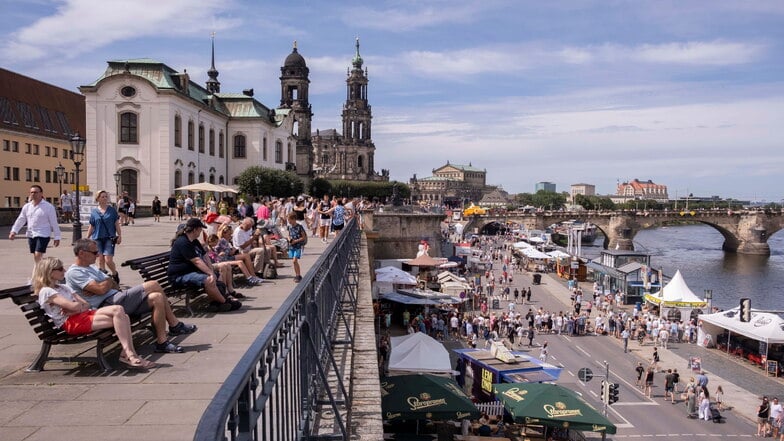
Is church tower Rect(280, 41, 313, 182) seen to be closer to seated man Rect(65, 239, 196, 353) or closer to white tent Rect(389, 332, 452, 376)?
white tent Rect(389, 332, 452, 376)

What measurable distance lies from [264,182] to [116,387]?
38.9 meters

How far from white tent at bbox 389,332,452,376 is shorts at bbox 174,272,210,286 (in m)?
8.74

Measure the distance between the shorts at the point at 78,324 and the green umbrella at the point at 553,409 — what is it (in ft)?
32.1

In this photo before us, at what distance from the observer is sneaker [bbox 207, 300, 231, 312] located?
8078 millimetres

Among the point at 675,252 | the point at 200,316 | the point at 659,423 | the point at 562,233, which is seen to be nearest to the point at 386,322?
the point at 659,423

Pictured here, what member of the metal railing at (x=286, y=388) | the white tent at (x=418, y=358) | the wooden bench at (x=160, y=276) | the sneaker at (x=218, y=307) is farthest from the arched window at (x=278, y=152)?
the metal railing at (x=286, y=388)

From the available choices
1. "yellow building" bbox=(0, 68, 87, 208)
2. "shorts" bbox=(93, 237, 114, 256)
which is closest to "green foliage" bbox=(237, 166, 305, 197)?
"yellow building" bbox=(0, 68, 87, 208)

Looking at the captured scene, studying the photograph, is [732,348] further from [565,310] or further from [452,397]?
[452,397]

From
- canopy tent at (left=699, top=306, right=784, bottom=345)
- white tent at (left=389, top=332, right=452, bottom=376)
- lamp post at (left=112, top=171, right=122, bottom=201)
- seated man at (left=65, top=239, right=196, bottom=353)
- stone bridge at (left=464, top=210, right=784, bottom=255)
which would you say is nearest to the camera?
seated man at (left=65, top=239, right=196, bottom=353)

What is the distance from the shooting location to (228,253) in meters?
10.0

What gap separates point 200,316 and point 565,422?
321 inches

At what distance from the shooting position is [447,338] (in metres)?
26.5

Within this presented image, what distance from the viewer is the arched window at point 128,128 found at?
1359 inches

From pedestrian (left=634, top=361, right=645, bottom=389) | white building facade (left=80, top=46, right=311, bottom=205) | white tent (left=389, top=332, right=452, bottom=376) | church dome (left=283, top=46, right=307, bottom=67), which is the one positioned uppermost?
church dome (left=283, top=46, right=307, bottom=67)
